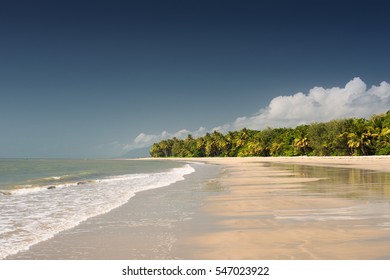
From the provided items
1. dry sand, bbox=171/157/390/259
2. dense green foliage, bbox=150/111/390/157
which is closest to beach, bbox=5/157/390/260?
dry sand, bbox=171/157/390/259

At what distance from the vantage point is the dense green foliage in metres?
77.9

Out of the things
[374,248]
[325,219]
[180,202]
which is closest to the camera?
[374,248]

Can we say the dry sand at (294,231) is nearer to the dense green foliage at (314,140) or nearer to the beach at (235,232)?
the beach at (235,232)

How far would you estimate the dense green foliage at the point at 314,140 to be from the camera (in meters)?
77.9

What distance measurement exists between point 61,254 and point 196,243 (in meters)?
2.61

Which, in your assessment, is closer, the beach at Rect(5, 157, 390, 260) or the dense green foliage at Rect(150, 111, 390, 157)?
the beach at Rect(5, 157, 390, 260)

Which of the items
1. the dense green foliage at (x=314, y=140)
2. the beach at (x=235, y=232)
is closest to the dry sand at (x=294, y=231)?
the beach at (x=235, y=232)

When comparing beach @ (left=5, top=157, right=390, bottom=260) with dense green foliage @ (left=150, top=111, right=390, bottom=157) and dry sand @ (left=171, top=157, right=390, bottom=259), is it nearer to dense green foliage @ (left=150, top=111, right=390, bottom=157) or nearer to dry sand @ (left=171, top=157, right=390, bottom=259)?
dry sand @ (left=171, top=157, right=390, bottom=259)

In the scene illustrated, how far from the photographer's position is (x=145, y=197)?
16.6 m

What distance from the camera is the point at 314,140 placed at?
9444cm

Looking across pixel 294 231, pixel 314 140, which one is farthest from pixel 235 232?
pixel 314 140

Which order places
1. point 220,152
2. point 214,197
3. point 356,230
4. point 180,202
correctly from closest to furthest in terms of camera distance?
1. point 356,230
2. point 180,202
3. point 214,197
4. point 220,152
